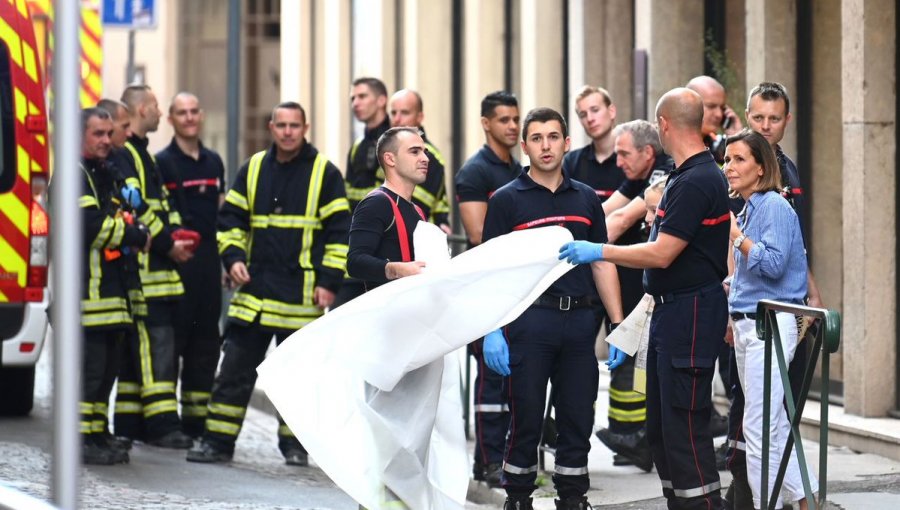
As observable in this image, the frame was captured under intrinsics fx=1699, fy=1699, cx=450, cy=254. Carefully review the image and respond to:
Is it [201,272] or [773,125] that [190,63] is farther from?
[773,125]

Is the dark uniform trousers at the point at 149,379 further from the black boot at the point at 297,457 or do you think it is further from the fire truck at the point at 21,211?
the black boot at the point at 297,457

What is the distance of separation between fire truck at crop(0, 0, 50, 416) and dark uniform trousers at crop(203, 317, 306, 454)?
1044 millimetres

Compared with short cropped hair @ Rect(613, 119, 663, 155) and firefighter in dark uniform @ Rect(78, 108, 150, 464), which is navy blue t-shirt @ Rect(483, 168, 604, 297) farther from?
firefighter in dark uniform @ Rect(78, 108, 150, 464)

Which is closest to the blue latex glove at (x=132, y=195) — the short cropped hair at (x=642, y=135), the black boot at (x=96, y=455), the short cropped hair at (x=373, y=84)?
the black boot at (x=96, y=455)

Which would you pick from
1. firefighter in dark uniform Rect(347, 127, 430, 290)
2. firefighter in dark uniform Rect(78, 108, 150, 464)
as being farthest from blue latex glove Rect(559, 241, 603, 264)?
firefighter in dark uniform Rect(78, 108, 150, 464)

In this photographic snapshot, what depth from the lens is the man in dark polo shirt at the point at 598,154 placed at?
8664 mm

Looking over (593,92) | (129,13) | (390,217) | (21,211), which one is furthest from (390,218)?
(129,13)

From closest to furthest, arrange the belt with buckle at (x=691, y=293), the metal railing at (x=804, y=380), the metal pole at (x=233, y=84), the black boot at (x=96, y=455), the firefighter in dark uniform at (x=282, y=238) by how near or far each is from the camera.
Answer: the metal railing at (x=804, y=380)
the belt with buckle at (x=691, y=293)
the black boot at (x=96, y=455)
the firefighter in dark uniform at (x=282, y=238)
the metal pole at (x=233, y=84)

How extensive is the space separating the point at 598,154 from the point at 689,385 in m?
2.52

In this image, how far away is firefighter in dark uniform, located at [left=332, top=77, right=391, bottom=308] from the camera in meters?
9.54

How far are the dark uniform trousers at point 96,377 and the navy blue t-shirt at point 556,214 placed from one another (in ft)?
9.16

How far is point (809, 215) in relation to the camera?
10500 millimetres

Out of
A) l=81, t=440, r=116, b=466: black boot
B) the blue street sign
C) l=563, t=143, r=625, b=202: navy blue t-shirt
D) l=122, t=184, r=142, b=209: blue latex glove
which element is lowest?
l=81, t=440, r=116, b=466: black boot

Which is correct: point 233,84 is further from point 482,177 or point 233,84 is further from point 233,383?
point 482,177
